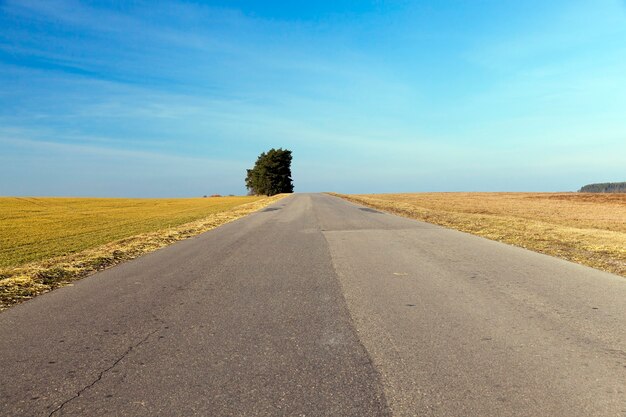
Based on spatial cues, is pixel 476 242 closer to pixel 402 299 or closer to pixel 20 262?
pixel 402 299

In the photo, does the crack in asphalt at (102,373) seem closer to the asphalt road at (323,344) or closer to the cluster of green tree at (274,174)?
the asphalt road at (323,344)

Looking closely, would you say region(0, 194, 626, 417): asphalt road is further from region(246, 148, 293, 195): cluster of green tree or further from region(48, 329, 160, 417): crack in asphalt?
region(246, 148, 293, 195): cluster of green tree

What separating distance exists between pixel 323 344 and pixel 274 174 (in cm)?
9909

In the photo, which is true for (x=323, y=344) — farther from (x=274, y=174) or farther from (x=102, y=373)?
(x=274, y=174)

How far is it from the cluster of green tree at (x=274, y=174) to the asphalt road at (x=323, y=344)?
94299 mm

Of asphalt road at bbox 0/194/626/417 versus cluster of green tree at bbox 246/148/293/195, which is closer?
asphalt road at bbox 0/194/626/417

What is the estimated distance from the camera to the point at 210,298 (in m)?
6.22

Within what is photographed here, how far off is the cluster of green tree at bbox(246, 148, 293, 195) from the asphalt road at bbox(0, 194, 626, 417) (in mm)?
94299

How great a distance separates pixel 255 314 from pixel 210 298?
1.13 meters

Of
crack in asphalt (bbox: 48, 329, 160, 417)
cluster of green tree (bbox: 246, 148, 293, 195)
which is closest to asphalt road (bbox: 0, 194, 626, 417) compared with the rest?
crack in asphalt (bbox: 48, 329, 160, 417)

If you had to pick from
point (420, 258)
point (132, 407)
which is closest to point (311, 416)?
point (132, 407)

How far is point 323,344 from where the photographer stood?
14.2ft

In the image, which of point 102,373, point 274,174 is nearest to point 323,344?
point 102,373

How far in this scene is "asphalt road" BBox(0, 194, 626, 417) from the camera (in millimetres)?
3211
